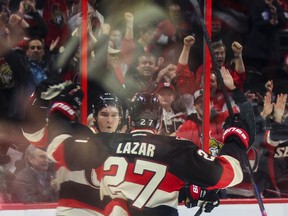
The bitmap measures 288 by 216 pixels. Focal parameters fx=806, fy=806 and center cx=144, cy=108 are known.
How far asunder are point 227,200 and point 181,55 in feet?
2.69

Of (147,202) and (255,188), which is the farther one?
(255,188)

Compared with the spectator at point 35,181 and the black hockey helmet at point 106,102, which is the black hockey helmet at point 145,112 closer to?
the black hockey helmet at point 106,102

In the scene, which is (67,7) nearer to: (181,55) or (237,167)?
(181,55)

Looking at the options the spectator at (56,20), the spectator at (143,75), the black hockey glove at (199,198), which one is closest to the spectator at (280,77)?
the spectator at (143,75)

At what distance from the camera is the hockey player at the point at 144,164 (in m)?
3.35

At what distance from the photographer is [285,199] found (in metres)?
4.43

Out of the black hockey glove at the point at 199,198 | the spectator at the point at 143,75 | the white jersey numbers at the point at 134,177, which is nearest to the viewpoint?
the white jersey numbers at the point at 134,177

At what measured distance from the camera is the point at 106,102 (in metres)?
3.92

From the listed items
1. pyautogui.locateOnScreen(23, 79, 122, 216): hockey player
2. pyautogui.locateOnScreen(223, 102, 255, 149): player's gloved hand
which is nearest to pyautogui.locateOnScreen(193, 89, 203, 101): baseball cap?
pyautogui.locateOnScreen(223, 102, 255, 149): player's gloved hand

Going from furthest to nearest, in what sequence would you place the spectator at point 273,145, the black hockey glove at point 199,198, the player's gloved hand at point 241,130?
the spectator at point 273,145
the black hockey glove at point 199,198
the player's gloved hand at point 241,130

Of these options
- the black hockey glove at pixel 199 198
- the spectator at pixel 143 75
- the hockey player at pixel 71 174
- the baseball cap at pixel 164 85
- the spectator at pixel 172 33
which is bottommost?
the black hockey glove at pixel 199 198

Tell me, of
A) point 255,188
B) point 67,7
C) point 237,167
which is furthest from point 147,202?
point 67,7

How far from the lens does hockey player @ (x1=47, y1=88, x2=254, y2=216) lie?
335 centimetres

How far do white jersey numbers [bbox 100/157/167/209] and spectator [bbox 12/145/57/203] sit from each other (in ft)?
2.62
